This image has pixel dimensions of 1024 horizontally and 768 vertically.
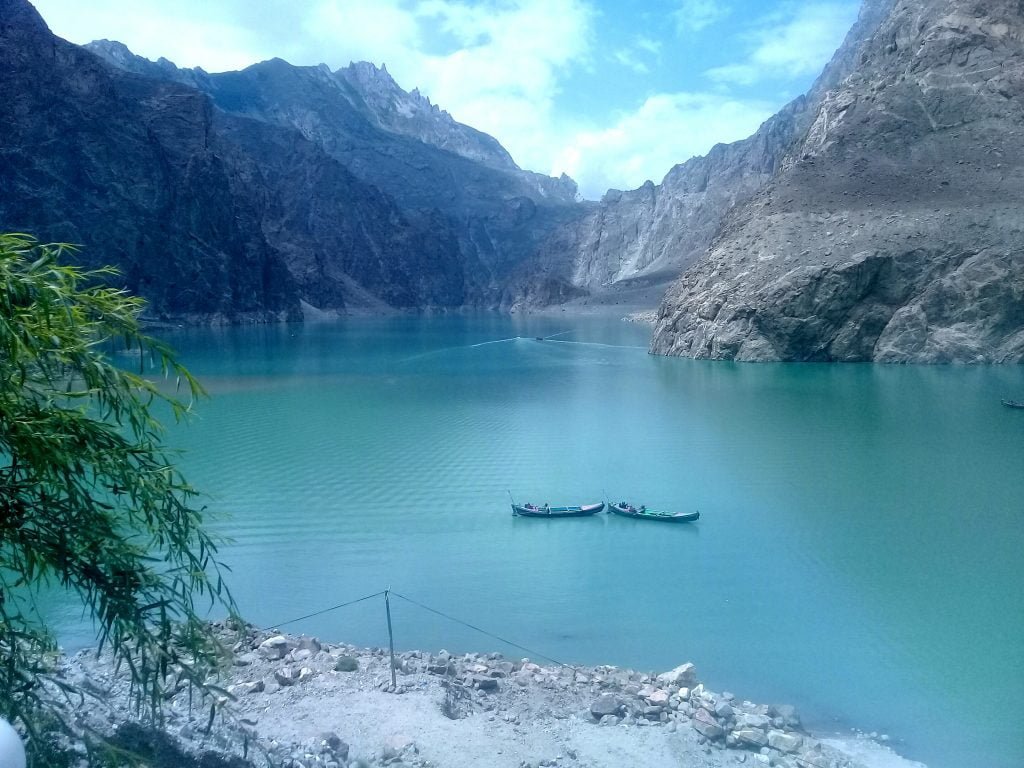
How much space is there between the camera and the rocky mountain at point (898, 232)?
164 feet

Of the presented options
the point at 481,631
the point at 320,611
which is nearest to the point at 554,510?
the point at 481,631

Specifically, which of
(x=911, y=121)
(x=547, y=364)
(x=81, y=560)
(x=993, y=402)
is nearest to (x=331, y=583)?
(x=81, y=560)

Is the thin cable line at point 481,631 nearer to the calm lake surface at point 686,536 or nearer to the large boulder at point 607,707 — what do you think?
the calm lake surface at point 686,536

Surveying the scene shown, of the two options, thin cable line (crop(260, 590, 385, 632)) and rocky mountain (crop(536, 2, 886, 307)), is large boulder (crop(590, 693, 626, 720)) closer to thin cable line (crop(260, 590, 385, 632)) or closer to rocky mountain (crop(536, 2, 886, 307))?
thin cable line (crop(260, 590, 385, 632))

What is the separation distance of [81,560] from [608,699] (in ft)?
23.0

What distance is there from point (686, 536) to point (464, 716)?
10233mm

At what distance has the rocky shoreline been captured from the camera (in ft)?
25.8

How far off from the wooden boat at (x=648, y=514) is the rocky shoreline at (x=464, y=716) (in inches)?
330

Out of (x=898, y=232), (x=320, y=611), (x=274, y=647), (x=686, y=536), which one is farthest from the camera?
(x=898, y=232)

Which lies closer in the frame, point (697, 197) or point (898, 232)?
point (898, 232)

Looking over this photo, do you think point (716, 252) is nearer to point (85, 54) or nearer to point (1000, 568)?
point (1000, 568)

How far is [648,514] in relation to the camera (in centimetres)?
1962

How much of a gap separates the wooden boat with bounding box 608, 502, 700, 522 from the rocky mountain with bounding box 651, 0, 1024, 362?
35114 millimetres

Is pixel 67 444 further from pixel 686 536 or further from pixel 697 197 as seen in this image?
pixel 697 197
